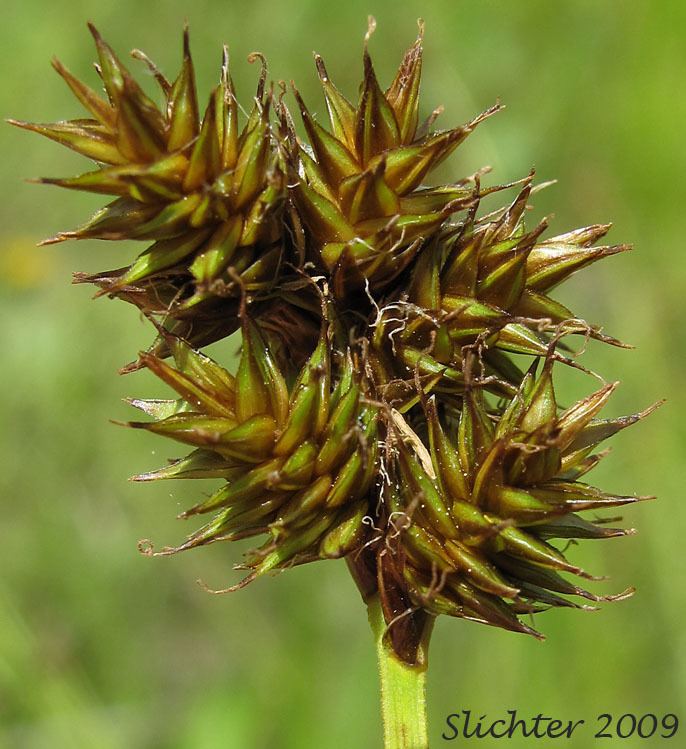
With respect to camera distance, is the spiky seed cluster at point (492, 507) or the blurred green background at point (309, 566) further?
the blurred green background at point (309, 566)

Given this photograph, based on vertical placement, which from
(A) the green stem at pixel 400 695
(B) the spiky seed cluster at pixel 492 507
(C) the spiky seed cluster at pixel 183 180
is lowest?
(A) the green stem at pixel 400 695

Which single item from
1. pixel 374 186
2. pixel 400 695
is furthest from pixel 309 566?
pixel 374 186

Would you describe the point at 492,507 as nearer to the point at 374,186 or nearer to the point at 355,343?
the point at 355,343

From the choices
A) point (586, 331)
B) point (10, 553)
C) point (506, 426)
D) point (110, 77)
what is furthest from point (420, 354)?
point (10, 553)

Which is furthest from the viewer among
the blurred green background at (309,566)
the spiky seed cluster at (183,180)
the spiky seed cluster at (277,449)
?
the blurred green background at (309,566)

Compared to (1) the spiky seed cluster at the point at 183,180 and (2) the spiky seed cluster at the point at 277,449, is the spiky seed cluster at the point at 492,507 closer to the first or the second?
(2) the spiky seed cluster at the point at 277,449

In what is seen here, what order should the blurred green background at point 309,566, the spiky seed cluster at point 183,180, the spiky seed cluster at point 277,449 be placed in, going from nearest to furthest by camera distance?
the spiky seed cluster at point 183,180 < the spiky seed cluster at point 277,449 < the blurred green background at point 309,566

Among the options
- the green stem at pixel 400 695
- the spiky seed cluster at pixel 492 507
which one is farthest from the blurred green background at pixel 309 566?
the spiky seed cluster at pixel 492 507

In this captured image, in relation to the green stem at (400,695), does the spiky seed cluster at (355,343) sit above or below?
above
